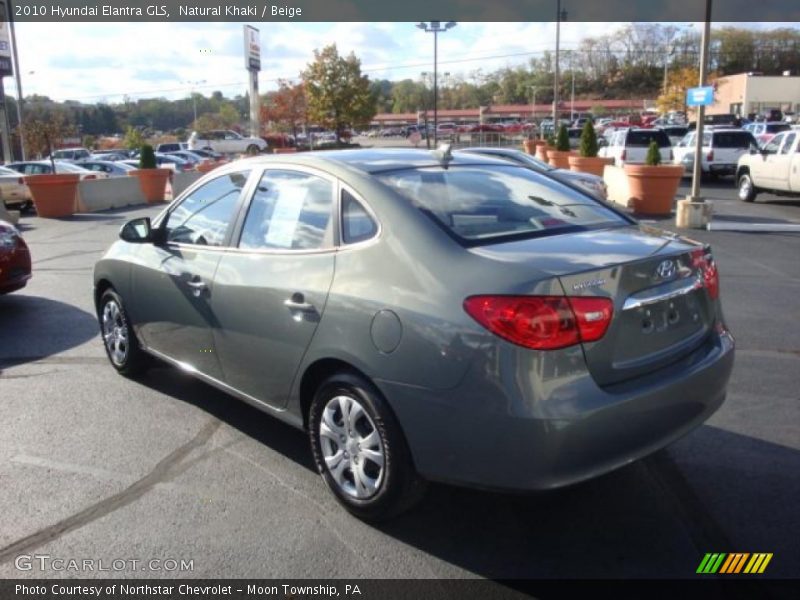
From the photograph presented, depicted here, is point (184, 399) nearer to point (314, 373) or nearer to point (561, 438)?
point (314, 373)

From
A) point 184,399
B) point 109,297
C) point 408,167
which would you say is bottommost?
point 184,399

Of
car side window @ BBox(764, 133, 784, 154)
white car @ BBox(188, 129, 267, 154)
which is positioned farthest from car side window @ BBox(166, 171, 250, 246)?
white car @ BBox(188, 129, 267, 154)

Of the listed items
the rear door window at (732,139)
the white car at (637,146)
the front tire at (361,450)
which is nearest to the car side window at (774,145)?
the white car at (637,146)

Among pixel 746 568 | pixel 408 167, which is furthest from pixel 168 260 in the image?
pixel 746 568

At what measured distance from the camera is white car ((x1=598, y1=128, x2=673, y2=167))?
928 inches

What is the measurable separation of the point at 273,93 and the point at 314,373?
65335mm

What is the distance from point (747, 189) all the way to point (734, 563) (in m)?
17.1

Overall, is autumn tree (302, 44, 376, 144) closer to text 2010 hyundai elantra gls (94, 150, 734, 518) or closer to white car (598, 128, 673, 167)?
white car (598, 128, 673, 167)

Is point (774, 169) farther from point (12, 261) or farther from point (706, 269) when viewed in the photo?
point (12, 261)

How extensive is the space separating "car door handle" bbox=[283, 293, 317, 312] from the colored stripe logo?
2.07m

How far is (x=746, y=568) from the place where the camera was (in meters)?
2.98

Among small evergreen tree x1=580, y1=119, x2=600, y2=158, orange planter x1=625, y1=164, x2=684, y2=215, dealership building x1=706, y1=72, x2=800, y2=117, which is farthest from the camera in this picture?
dealership building x1=706, y1=72, x2=800, y2=117

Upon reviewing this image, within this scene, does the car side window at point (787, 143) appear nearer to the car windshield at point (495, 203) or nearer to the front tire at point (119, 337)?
the car windshield at point (495, 203)

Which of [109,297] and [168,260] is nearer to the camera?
[168,260]
